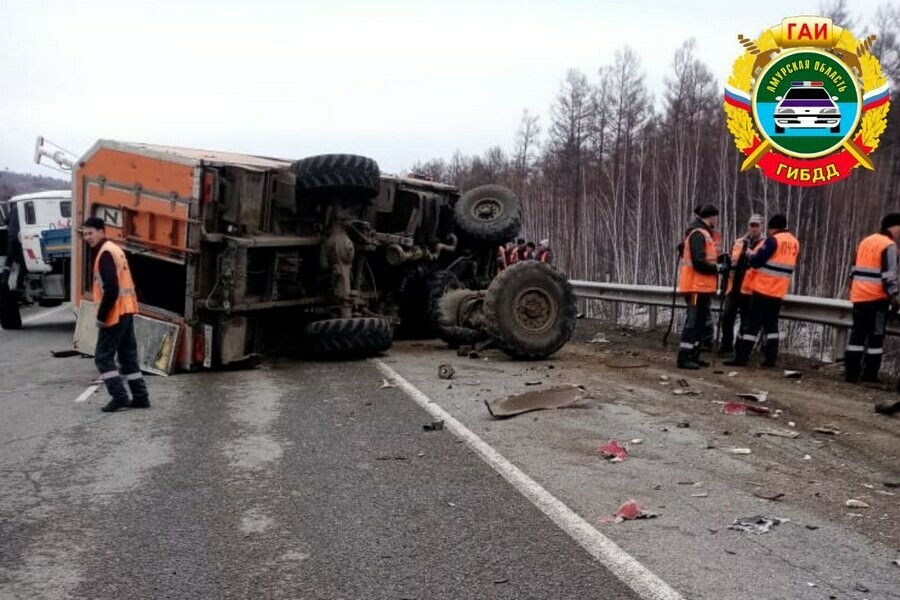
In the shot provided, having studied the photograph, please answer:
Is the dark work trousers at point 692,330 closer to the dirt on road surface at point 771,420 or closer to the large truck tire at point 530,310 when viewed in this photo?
the dirt on road surface at point 771,420

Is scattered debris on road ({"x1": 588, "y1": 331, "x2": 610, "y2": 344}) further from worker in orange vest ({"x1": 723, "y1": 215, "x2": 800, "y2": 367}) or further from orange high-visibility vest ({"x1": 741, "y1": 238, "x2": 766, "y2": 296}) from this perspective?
worker in orange vest ({"x1": 723, "y1": 215, "x2": 800, "y2": 367})

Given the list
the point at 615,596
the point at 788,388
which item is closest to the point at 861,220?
the point at 788,388

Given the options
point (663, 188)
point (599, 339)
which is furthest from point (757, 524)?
point (663, 188)

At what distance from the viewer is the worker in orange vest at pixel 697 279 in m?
9.65

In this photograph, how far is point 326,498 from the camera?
4.71 metres

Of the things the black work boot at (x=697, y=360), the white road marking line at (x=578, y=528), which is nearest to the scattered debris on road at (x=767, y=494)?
the white road marking line at (x=578, y=528)

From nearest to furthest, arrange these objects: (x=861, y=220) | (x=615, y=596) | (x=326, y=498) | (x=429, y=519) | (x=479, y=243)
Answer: (x=615, y=596)
(x=429, y=519)
(x=326, y=498)
(x=479, y=243)
(x=861, y=220)

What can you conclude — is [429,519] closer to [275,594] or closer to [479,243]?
[275,594]

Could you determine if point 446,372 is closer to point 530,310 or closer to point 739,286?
point 530,310

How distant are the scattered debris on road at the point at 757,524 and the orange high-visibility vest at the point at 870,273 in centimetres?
529

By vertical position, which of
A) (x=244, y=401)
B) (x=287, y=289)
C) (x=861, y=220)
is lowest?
(x=244, y=401)

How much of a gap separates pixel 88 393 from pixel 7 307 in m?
8.64

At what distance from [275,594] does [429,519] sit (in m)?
1.08

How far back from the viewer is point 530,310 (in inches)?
412
